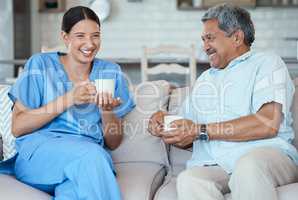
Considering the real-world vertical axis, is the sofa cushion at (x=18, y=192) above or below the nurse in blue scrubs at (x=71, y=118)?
below

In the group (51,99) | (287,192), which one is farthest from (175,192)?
(51,99)

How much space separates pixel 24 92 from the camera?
213 centimetres

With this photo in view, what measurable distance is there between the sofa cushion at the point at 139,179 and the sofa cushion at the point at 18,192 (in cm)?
28

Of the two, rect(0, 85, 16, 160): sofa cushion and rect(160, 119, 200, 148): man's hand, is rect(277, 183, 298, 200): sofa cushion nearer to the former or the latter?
rect(160, 119, 200, 148): man's hand

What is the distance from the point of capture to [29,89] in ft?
7.04

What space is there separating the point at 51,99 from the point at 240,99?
2.42ft

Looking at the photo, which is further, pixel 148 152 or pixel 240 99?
pixel 148 152

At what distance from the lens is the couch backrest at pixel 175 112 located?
7.67ft

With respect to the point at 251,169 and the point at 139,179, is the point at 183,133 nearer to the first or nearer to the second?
the point at 139,179

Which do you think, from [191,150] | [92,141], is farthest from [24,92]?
[191,150]

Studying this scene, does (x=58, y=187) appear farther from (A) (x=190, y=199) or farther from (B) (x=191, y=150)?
(B) (x=191, y=150)

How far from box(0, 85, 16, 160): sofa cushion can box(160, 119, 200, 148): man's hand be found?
0.70 m

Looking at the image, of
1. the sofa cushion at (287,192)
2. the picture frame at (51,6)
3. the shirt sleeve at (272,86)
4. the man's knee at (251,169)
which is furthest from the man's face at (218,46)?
the picture frame at (51,6)

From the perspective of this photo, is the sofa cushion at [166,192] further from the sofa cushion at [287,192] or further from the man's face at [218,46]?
the man's face at [218,46]
